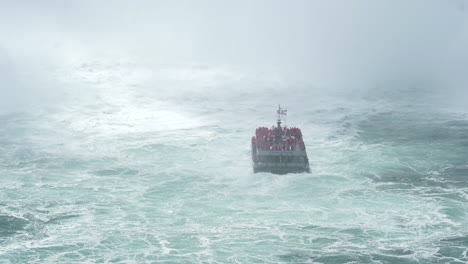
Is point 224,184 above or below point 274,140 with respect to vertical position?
below

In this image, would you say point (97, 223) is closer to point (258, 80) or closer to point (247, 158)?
point (247, 158)

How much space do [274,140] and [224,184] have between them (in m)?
16.8

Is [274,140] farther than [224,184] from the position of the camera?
Yes

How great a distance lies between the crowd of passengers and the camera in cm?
10762

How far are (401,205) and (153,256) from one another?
37859 mm

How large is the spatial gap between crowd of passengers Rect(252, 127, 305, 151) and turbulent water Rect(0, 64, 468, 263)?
14.1 ft

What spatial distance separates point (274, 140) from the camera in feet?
370

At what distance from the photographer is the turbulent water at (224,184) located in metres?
78.4

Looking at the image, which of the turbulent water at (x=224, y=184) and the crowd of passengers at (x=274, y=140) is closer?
the turbulent water at (x=224, y=184)

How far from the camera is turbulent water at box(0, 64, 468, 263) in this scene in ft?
257

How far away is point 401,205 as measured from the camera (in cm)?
9075

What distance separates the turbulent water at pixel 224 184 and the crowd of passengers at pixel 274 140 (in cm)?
430

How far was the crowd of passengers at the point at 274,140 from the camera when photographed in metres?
108

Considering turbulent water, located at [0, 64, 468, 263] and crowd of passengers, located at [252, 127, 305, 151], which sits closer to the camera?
turbulent water, located at [0, 64, 468, 263]
